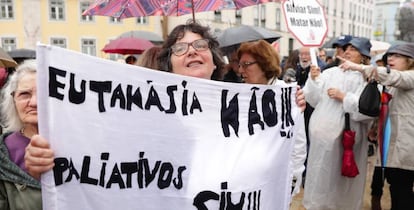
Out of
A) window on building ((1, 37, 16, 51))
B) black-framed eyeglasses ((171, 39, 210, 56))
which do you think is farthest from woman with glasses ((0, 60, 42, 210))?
window on building ((1, 37, 16, 51))

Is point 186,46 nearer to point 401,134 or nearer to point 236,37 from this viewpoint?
point 236,37

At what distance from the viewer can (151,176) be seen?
5.49 feet

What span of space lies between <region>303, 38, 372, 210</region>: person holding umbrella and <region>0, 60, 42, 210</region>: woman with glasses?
103 inches

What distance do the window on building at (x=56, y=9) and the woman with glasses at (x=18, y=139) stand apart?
2849 centimetres

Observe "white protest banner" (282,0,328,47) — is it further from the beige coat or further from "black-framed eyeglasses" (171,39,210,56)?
"black-framed eyeglasses" (171,39,210,56)

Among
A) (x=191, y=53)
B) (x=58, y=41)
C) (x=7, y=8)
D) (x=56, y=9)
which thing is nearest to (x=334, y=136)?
(x=191, y=53)

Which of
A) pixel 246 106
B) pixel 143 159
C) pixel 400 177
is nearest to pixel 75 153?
pixel 143 159

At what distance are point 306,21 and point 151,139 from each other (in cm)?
246

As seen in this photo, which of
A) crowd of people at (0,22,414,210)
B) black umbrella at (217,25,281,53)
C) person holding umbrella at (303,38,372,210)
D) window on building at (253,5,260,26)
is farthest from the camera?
window on building at (253,5,260,26)

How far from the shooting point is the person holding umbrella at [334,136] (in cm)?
362

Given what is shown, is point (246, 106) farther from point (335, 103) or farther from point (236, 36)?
point (236, 36)

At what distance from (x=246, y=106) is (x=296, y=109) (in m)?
0.43

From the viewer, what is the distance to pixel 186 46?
2164mm

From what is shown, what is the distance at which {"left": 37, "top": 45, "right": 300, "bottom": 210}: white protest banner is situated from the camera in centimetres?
147
